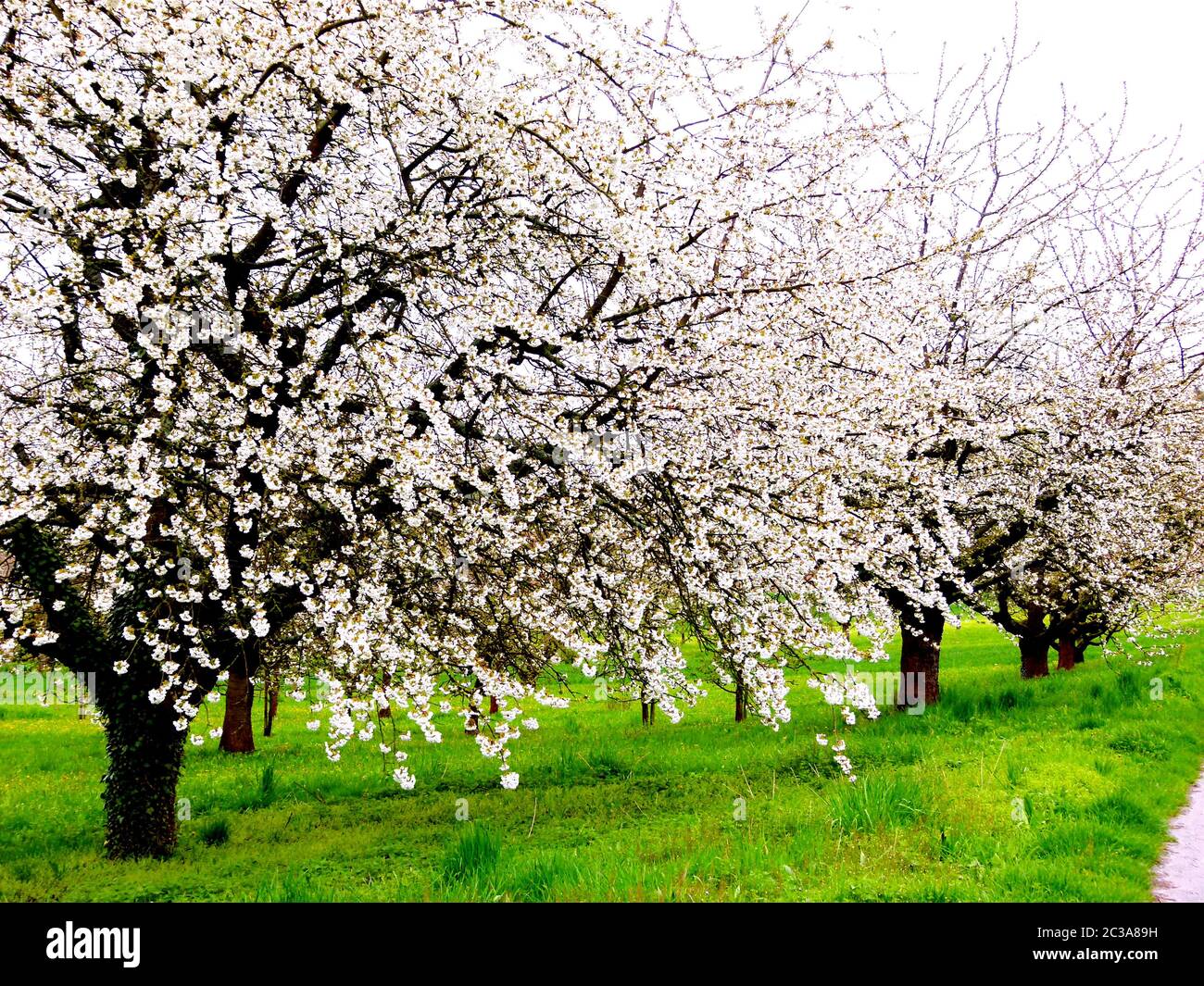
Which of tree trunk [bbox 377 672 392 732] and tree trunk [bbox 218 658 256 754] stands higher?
tree trunk [bbox 377 672 392 732]

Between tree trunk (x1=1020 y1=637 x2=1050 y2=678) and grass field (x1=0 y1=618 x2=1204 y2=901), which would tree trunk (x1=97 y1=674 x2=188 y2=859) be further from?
tree trunk (x1=1020 y1=637 x2=1050 y2=678)

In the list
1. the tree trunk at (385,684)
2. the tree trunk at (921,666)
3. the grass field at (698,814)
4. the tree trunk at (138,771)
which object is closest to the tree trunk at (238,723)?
the grass field at (698,814)

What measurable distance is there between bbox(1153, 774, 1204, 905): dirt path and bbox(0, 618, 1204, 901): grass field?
0.12 meters

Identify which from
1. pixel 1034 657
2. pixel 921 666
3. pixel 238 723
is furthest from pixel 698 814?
pixel 1034 657

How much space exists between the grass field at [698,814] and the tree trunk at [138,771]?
33 centimetres

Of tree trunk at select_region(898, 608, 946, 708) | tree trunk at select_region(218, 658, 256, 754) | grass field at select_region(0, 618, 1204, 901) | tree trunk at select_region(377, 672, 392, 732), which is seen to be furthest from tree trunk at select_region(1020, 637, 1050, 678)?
tree trunk at select_region(218, 658, 256, 754)

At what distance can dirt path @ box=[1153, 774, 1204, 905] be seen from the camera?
5.41m

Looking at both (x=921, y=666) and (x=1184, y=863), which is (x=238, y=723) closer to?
(x=921, y=666)

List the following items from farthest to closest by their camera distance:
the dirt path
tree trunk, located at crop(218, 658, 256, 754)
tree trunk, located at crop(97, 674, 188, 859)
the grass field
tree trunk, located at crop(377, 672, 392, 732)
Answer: tree trunk, located at crop(218, 658, 256, 754)
tree trunk, located at crop(97, 674, 188, 859)
tree trunk, located at crop(377, 672, 392, 732)
the grass field
the dirt path

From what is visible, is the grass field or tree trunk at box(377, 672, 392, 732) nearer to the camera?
the grass field

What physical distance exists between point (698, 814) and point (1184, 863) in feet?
14.3

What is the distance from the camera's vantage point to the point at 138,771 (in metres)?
7.73

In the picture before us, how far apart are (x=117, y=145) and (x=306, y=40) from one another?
212 cm
